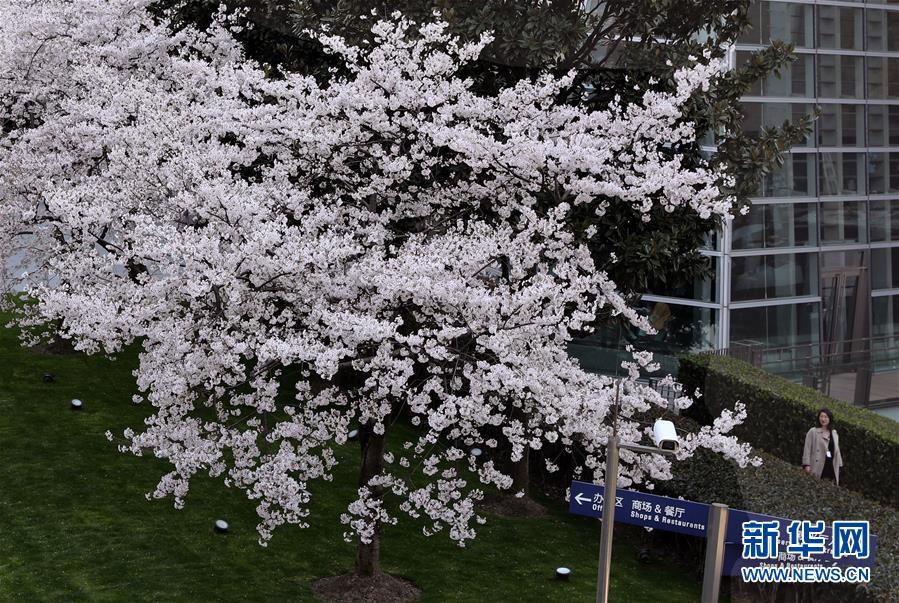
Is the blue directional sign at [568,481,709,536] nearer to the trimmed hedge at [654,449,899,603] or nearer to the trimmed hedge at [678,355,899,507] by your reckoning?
the trimmed hedge at [654,449,899,603]

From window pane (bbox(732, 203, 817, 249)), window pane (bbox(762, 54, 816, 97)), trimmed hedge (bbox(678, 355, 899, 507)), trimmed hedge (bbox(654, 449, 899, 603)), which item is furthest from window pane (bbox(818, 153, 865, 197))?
trimmed hedge (bbox(654, 449, 899, 603))

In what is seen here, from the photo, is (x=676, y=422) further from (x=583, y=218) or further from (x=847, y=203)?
(x=847, y=203)

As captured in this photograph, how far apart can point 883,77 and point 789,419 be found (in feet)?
37.5

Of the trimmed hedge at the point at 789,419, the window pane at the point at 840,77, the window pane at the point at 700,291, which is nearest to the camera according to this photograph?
the trimmed hedge at the point at 789,419

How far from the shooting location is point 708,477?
15.5 meters

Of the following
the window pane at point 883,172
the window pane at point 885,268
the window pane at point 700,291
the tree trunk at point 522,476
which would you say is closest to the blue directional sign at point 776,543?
the tree trunk at point 522,476

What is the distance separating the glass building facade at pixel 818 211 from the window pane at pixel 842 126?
0.08 ft

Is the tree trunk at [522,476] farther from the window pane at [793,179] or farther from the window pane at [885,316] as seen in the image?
the window pane at [885,316]

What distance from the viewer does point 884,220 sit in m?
26.2

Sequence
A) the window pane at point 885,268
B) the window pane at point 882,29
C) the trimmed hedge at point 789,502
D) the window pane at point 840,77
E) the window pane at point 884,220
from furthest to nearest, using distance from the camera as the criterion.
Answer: the window pane at point 885,268 → the window pane at point 884,220 → the window pane at point 882,29 → the window pane at point 840,77 → the trimmed hedge at point 789,502

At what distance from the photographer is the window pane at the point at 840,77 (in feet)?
83.1

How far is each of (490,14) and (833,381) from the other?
12.1 meters

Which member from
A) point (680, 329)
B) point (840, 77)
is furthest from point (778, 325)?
point (840, 77)

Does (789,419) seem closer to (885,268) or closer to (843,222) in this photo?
(843,222)
